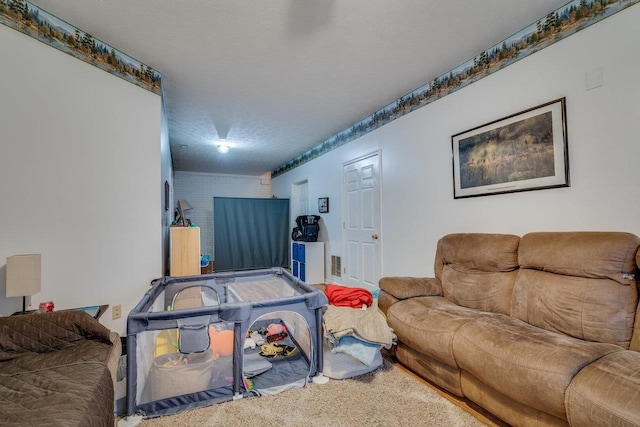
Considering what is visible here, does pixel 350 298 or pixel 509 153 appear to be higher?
pixel 509 153

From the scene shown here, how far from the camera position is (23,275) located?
182 centimetres

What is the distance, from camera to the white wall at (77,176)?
1.96 meters

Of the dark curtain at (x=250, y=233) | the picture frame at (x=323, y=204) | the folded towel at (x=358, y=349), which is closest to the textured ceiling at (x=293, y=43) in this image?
the picture frame at (x=323, y=204)

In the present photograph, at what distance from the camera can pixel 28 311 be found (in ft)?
6.40

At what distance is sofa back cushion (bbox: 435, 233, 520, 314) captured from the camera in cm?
211

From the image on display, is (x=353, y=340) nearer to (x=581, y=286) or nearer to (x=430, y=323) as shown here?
(x=430, y=323)

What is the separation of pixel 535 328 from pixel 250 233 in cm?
612

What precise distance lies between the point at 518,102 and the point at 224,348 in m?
2.95

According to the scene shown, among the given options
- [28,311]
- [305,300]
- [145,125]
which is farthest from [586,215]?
[28,311]

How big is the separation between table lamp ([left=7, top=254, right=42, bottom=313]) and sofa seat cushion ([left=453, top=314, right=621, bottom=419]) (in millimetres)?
2685

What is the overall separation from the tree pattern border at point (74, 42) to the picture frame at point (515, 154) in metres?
3.01

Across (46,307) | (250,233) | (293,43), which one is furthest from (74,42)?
(250,233)

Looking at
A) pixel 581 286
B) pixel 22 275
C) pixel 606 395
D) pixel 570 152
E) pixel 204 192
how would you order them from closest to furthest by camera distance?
1. pixel 606 395
2. pixel 581 286
3. pixel 22 275
4. pixel 570 152
5. pixel 204 192

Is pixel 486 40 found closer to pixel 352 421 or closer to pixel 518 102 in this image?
pixel 518 102
